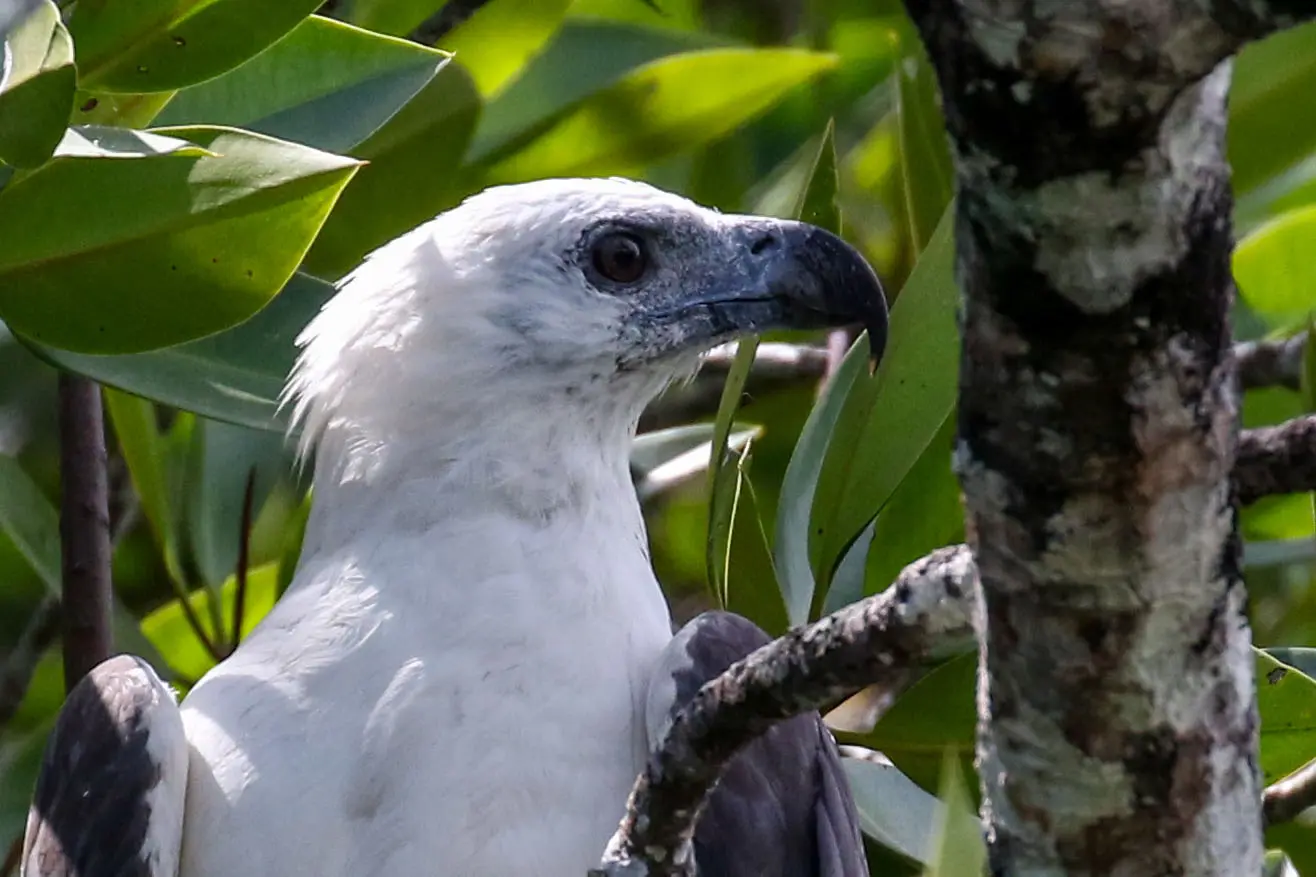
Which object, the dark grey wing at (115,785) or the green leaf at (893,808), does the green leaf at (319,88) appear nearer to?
the dark grey wing at (115,785)

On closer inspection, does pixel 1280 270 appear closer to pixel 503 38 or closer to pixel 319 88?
pixel 503 38

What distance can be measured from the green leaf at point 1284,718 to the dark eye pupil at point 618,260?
1132 mm

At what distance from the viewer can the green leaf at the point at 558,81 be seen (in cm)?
360

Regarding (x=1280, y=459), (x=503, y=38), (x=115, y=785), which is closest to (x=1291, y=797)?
(x=1280, y=459)

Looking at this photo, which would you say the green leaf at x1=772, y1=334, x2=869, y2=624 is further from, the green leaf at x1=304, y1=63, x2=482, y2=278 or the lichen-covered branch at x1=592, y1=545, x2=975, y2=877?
the lichen-covered branch at x1=592, y1=545, x2=975, y2=877

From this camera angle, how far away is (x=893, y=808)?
2820 mm

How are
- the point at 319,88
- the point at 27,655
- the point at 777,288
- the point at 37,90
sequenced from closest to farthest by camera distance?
1. the point at 37,90
2. the point at 777,288
3. the point at 319,88
4. the point at 27,655

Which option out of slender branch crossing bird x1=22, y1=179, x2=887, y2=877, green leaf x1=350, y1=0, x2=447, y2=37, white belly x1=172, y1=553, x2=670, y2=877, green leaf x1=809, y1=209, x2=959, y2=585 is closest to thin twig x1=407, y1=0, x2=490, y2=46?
green leaf x1=350, y1=0, x2=447, y2=37

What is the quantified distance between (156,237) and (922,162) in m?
1.42

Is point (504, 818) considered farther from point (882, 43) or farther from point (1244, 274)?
point (882, 43)

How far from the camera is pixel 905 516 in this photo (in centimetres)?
309

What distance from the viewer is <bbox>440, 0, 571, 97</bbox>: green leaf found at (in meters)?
3.67

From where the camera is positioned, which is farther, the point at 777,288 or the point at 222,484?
the point at 222,484

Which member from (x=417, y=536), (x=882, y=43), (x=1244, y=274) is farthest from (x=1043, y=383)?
(x=882, y=43)
